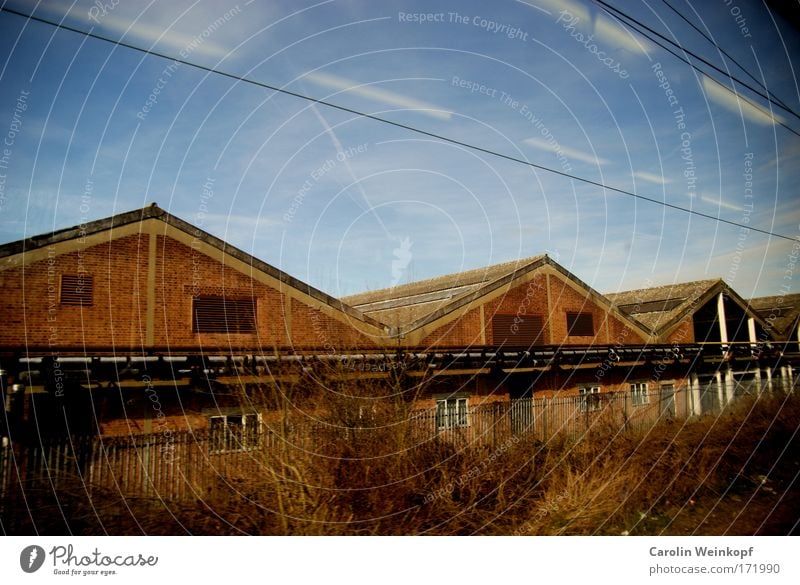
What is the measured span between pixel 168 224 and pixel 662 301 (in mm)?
19788

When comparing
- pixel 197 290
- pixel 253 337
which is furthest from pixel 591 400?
pixel 197 290

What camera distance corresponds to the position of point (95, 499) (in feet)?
17.3

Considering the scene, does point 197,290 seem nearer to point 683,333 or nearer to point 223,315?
point 223,315

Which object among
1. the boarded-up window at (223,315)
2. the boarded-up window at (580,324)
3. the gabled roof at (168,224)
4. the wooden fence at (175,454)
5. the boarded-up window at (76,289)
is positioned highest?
the gabled roof at (168,224)

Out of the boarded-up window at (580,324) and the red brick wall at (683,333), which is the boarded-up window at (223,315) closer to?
the boarded-up window at (580,324)

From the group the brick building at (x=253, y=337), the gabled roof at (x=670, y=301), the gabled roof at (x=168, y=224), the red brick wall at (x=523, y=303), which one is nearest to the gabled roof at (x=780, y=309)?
the gabled roof at (x=670, y=301)

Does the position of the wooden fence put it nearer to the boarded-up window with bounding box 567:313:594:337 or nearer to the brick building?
the brick building

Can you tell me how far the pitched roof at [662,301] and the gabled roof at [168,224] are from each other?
12517mm

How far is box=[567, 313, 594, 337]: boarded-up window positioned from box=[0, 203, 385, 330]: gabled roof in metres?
8.17

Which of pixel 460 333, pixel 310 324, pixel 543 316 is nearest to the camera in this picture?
pixel 310 324

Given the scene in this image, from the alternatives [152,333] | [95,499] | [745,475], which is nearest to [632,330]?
[745,475]

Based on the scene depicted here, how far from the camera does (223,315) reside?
12.6 meters

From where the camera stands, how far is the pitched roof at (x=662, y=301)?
2044 cm

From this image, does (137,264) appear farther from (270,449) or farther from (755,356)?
(755,356)
